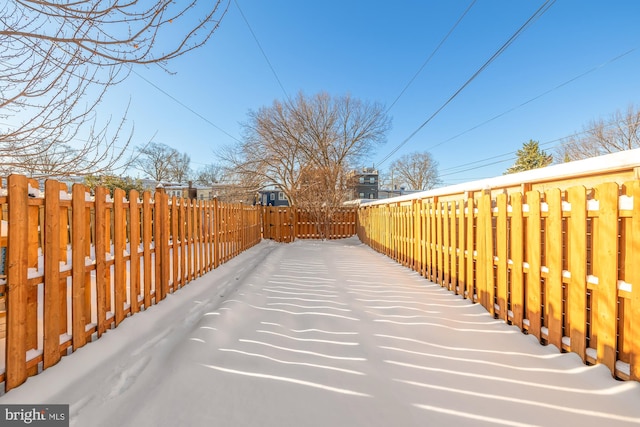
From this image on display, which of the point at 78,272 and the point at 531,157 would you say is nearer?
the point at 78,272

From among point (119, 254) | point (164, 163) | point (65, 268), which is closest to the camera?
point (65, 268)

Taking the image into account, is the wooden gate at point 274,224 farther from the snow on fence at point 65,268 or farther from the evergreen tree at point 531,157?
the evergreen tree at point 531,157

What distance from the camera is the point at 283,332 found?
102 inches

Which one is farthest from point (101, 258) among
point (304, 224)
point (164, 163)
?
point (164, 163)

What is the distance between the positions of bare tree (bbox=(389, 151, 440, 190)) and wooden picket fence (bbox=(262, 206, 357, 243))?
24654 mm

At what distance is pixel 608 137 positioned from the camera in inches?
856

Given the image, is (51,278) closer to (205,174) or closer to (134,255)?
(134,255)

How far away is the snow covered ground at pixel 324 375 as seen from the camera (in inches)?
59.1

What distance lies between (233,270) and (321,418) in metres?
4.65

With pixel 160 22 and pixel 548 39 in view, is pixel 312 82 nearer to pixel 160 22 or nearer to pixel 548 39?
pixel 548 39

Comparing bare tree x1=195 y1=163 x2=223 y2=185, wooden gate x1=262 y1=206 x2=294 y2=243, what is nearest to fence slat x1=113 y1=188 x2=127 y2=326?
wooden gate x1=262 y1=206 x2=294 y2=243

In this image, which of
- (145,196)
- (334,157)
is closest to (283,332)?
(145,196)

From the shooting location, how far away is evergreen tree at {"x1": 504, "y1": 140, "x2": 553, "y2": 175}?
30.7 m

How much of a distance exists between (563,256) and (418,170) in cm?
3816
